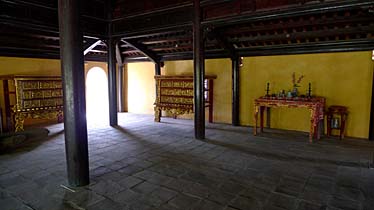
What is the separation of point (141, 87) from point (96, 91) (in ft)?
7.66

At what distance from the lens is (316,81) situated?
5.94 m

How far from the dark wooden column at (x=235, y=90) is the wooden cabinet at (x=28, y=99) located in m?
4.94

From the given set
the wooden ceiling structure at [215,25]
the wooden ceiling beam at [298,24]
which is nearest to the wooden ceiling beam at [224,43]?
the wooden ceiling structure at [215,25]

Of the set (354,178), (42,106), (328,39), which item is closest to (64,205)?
(354,178)

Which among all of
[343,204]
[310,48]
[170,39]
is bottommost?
[343,204]

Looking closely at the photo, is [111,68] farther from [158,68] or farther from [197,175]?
[197,175]

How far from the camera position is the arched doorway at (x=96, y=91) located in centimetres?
971

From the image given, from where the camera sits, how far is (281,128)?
21.2 ft

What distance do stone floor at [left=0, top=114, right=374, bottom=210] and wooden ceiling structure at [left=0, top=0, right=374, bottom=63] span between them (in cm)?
225

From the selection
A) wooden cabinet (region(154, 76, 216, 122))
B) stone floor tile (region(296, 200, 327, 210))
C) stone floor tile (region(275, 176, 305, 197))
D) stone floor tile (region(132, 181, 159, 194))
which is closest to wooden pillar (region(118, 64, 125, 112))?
wooden cabinet (region(154, 76, 216, 122))

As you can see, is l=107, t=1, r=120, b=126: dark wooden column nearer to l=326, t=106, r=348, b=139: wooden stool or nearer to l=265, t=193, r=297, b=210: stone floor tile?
l=265, t=193, r=297, b=210: stone floor tile

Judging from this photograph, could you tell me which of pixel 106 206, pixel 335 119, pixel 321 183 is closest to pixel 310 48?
pixel 335 119

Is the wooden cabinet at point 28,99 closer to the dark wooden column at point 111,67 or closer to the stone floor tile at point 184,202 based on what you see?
the dark wooden column at point 111,67

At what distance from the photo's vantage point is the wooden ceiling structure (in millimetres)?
4340
